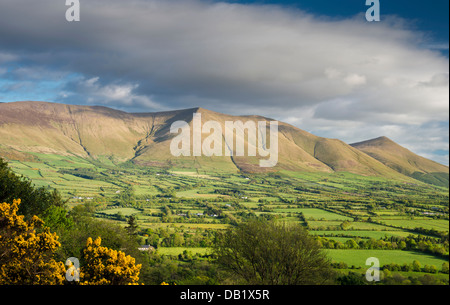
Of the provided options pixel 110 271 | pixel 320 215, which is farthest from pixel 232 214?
pixel 110 271

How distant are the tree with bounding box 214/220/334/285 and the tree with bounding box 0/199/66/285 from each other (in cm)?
1810

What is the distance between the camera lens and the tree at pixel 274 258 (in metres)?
29.8

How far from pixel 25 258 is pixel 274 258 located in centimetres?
2190

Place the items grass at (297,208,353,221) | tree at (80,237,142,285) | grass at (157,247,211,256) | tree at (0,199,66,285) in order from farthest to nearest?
grass at (297,208,353,221), grass at (157,247,211,256), tree at (80,237,142,285), tree at (0,199,66,285)

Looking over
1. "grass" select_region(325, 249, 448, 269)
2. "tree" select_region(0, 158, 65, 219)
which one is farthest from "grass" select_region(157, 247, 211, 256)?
"tree" select_region(0, 158, 65, 219)

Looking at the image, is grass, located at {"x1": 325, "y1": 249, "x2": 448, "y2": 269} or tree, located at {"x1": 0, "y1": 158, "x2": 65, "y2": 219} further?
grass, located at {"x1": 325, "y1": 249, "x2": 448, "y2": 269}

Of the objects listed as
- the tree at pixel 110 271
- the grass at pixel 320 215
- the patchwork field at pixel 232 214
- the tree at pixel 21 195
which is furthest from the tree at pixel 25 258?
the grass at pixel 320 215

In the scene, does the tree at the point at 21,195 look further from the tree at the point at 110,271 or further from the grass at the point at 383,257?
the grass at the point at 383,257

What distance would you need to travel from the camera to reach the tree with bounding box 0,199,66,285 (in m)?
15.8

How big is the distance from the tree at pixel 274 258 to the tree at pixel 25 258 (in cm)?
1810

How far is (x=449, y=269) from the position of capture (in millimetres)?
53156

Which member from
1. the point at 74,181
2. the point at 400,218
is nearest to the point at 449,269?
the point at 400,218

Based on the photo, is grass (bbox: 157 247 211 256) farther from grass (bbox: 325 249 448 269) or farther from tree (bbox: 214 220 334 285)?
tree (bbox: 214 220 334 285)
